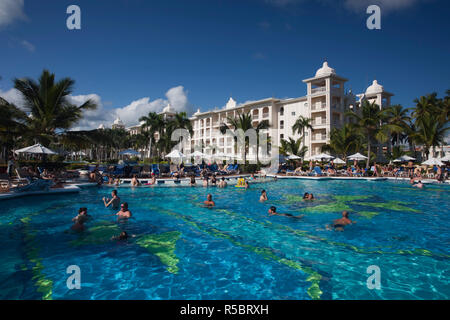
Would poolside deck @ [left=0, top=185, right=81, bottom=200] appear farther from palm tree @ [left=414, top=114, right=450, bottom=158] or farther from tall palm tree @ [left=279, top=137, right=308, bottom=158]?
palm tree @ [left=414, top=114, right=450, bottom=158]

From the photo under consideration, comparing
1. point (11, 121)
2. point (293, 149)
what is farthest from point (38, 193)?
point (293, 149)

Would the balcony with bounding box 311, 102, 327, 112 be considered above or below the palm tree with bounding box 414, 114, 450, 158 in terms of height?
above

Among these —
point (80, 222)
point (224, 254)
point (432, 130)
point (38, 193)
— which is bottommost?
point (224, 254)

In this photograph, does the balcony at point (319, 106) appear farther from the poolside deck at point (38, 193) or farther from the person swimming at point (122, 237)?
the person swimming at point (122, 237)

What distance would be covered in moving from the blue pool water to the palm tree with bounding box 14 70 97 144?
7293 millimetres

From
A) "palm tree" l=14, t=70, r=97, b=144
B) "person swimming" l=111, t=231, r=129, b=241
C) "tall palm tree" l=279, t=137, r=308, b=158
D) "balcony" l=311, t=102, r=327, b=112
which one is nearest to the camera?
"person swimming" l=111, t=231, r=129, b=241

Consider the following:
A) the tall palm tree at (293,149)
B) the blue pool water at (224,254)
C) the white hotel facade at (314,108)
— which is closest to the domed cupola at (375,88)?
the white hotel facade at (314,108)

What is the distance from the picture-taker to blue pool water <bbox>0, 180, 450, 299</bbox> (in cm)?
395

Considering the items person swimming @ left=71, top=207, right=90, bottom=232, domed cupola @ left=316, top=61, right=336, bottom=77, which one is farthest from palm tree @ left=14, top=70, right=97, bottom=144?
domed cupola @ left=316, top=61, right=336, bottom=77

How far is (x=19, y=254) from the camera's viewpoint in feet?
16.8

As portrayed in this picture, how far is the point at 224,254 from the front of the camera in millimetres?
5363

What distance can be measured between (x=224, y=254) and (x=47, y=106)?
15.5 meters

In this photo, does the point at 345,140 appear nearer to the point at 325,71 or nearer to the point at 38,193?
the point at 325,71
